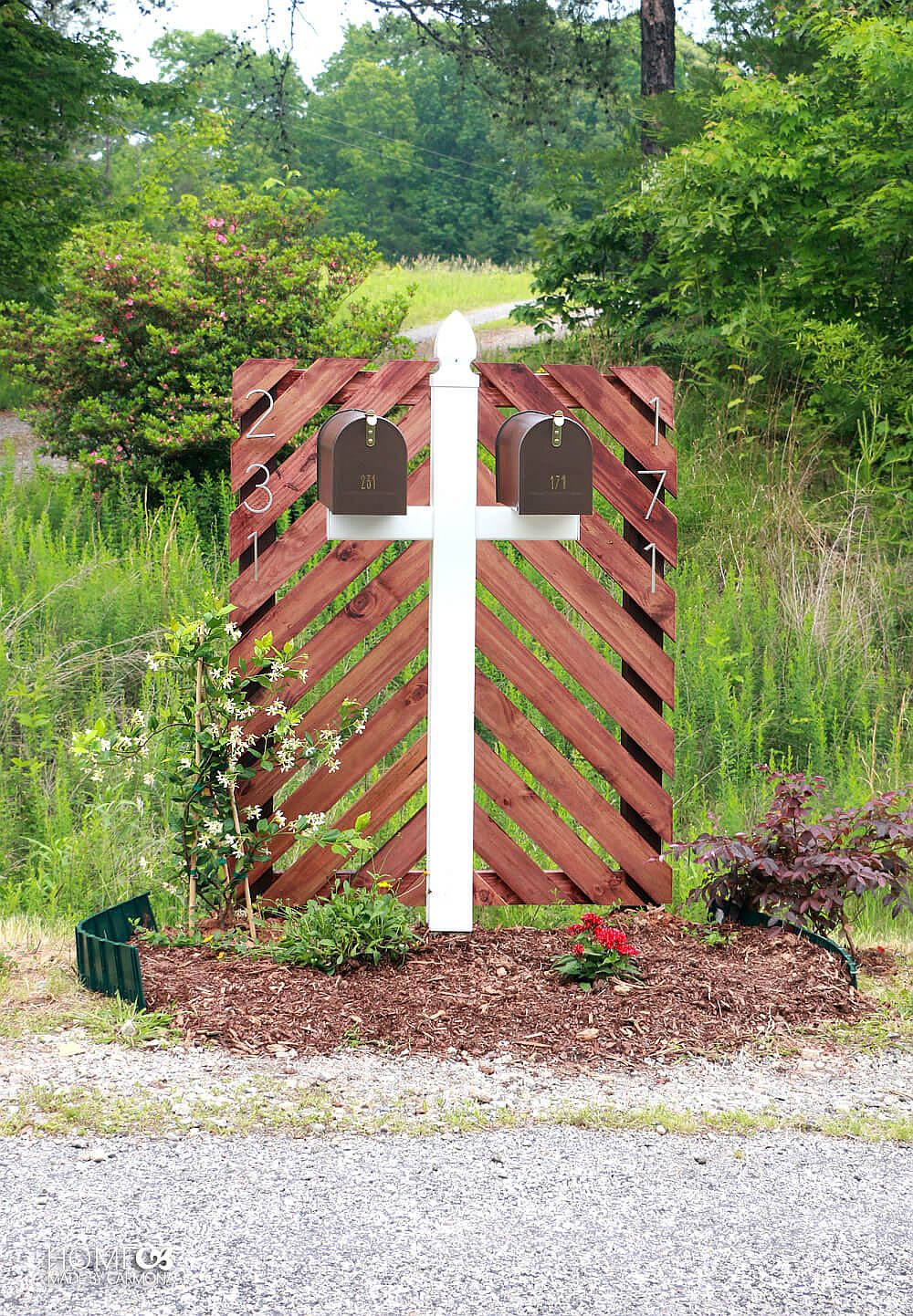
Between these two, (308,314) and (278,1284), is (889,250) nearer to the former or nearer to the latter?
(308,314)

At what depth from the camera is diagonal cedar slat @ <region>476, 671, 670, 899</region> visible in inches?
168

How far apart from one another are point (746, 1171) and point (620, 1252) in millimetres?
474

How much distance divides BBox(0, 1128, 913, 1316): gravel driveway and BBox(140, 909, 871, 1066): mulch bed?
523mm

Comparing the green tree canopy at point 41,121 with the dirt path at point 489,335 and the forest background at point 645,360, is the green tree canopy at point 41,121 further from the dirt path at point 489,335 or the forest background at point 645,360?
the dirt path at point 489,335

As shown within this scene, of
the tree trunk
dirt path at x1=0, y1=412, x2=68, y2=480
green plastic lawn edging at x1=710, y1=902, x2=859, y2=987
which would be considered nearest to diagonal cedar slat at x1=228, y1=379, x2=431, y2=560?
green plastic lawn edging at x1=710, y1=902, x2=859, y2=987

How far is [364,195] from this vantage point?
43312mm

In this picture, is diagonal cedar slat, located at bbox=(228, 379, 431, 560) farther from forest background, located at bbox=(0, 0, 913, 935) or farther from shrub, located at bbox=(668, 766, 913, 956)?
shrub, located at bbox=(668, 766, 913, 956)

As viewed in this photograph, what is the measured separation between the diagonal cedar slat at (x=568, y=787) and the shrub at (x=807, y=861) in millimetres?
309

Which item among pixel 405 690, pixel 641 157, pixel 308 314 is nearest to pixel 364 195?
pixel 641 157

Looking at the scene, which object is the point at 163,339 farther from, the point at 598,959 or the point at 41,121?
the point at 598,959

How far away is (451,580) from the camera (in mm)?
3857

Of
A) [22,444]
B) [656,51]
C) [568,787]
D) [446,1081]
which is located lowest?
[446,1081]

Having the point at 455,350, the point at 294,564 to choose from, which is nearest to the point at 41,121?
the point at 294,564

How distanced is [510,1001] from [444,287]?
76.4 feet
